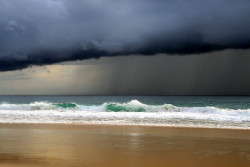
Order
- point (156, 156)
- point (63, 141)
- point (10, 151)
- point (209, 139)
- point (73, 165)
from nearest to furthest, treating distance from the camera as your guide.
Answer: point (73, 165) → point (156, 156) → point (10, 151) → point (63, 141) → point (209, 139)

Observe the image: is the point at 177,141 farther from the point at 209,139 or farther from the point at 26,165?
the point at 26,165

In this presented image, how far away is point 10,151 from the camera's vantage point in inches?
358

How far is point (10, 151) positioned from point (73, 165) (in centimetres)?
293

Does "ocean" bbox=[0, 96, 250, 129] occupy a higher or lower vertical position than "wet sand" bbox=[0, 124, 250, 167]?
higher

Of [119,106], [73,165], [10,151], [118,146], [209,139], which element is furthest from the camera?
[119,106]

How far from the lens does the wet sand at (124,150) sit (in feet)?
24.9

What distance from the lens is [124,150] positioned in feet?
30.1

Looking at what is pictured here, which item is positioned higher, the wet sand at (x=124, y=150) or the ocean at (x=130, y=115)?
the ocean at (x=130, y=115)

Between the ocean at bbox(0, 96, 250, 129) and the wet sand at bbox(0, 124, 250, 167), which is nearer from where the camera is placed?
the wet sand at bbox(0, 124, 250, 167)

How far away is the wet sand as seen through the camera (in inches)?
299

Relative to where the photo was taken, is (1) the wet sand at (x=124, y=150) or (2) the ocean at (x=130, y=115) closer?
(1) the wet sand at (x=124, y=150)

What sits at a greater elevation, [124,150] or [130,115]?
[130,115]

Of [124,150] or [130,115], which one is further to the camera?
[130,115]

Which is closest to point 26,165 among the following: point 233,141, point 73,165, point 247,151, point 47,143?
point 73,165
